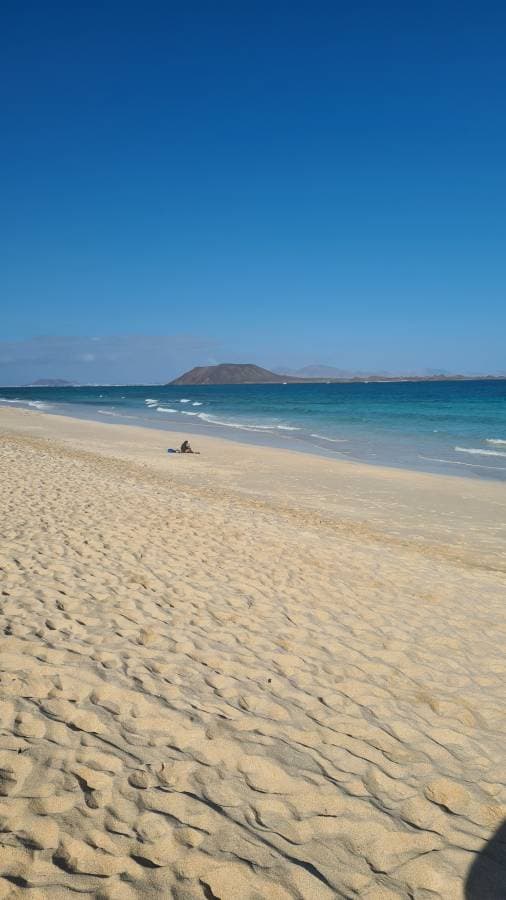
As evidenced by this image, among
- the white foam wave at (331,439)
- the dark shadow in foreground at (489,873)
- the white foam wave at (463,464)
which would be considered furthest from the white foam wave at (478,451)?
the dark shadow in foreground at (489,873)

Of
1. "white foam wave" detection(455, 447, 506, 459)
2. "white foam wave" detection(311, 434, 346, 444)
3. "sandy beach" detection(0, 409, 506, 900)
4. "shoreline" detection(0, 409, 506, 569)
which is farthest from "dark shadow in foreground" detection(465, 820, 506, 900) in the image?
"white foam wave" detection(311, 434, 346, 444)

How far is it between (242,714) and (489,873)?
5.63 ft

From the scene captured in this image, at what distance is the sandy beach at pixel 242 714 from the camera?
270 cm

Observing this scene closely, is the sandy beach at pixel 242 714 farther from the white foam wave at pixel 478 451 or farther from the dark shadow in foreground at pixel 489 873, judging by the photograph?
the white foam wave at pixel 478 451

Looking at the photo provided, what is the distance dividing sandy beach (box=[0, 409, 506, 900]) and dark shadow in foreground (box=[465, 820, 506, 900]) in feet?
0.04

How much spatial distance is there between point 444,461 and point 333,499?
9.14m

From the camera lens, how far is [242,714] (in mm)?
3949

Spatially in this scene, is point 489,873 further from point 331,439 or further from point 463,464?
point 331,439

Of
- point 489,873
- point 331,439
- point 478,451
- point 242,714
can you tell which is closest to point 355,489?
point 242,714

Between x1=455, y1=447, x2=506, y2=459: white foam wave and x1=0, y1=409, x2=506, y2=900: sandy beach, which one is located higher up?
x1=455, y1=447, x2=506, y2=459: white foam wave

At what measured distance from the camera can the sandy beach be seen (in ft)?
8.86

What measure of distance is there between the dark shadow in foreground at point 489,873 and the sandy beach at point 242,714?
0.01 meters

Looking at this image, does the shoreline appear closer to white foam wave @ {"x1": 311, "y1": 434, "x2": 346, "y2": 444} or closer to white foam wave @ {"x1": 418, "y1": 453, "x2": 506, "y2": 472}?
white foam wave @ {"x1": 418, "y1": 453, "x2": 506, "y2": 472}

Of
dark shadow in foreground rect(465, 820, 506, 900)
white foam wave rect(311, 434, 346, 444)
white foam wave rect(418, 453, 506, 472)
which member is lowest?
dark shadow in foreground rect(465, 820, 506, 900)
